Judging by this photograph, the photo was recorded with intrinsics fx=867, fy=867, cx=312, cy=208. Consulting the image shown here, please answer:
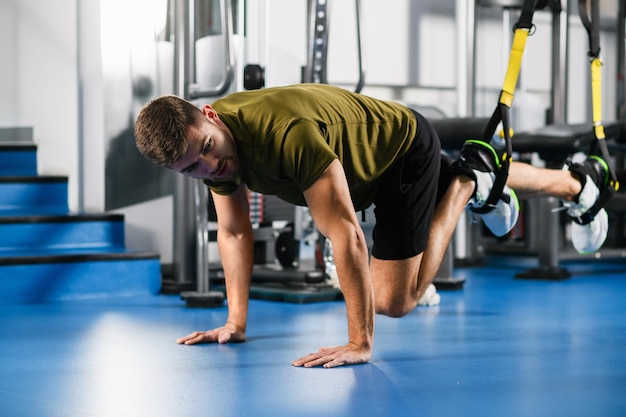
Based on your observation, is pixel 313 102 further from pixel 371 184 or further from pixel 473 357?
pixel 473 357

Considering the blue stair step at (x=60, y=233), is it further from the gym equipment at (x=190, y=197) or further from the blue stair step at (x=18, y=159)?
the blue stair step at (x=18, y=159)

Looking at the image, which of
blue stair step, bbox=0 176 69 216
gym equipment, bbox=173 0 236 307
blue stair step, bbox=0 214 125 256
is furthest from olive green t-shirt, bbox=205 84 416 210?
blue stair step, bbox=0 176 69 216

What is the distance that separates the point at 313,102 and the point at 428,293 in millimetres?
1791

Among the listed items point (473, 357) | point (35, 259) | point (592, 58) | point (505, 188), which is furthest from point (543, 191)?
point (35, 259)

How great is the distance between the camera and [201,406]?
2061mm

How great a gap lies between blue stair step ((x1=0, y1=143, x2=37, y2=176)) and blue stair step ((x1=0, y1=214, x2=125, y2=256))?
0.76 m

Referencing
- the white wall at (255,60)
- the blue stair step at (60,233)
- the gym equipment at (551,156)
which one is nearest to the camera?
the blue stair step at (60,233)

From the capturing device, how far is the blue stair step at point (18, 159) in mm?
5363

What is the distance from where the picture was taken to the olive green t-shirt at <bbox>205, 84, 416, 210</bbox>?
227cm

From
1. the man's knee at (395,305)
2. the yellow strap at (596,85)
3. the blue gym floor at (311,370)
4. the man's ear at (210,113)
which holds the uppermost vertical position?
the yellow strap at (596,85)

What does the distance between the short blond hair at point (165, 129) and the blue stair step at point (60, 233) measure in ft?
8.23

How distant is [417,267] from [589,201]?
2.96ft

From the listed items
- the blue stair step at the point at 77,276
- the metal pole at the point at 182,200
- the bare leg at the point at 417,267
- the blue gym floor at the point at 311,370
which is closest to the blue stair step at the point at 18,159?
the blue stair step at the point at 77,276

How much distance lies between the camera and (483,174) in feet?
9.95
